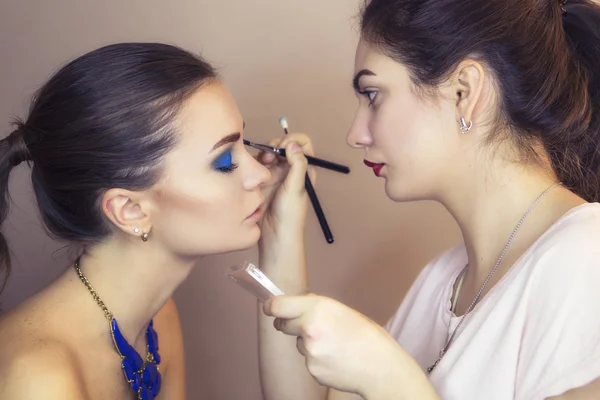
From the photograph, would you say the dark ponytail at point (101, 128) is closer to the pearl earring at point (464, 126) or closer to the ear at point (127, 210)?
the ear at point (127, 210)

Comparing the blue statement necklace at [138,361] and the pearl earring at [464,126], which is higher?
the pearl earring at [464,126]

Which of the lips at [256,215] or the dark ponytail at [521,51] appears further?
the lips at [256,215]

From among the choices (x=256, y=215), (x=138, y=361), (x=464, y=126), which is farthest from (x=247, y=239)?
(x=464, y=126)

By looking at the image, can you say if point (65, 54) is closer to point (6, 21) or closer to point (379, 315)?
point (6, 21)

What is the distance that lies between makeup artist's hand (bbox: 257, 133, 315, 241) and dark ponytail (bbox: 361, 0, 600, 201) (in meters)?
0.25

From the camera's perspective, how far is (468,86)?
85 centimetres

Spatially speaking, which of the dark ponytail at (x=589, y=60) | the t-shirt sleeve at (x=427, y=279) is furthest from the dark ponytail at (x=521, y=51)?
the t-shirt sleeve at (x=427, y=279)

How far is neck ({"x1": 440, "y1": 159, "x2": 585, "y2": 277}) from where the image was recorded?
33.6 inches

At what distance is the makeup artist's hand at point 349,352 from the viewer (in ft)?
2.36

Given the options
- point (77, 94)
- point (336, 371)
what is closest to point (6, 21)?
point (77, 94)


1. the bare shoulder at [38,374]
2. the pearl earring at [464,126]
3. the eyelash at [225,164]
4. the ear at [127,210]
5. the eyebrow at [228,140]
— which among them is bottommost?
the bare shoulder at [38,374]

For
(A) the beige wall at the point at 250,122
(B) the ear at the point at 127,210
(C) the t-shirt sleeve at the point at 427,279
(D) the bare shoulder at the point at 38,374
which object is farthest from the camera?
(A) the beige wall at the point at 250,122

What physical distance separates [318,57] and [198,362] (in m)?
0.74

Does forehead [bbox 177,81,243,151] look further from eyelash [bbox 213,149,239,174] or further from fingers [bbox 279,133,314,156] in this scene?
fingers [bbox 279,133,314,156]
